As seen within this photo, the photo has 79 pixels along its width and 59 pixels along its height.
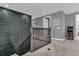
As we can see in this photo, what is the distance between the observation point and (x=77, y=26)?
73.6 inches

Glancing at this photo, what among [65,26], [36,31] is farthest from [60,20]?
[36,31]

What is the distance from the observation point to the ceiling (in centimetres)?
176

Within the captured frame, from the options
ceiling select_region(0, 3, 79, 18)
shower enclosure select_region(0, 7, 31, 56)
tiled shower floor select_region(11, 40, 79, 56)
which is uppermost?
ceiling select_region(0, 3, 79, 18)

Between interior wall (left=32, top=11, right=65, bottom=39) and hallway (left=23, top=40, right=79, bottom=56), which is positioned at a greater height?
interior wall (left=32, top=11, right=65, bottom=39)

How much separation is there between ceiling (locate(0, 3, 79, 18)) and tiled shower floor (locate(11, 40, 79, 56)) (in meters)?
0.67

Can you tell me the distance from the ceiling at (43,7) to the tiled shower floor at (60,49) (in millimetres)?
669

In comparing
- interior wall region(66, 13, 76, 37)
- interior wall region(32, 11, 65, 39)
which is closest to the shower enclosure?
interior wall region(32, 11, 65, 39)

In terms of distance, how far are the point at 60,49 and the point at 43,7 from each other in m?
0.97

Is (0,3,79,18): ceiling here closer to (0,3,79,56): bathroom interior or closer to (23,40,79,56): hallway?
(0,3,79,56): bathroom interior

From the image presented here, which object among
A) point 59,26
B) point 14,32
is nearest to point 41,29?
point 59,26

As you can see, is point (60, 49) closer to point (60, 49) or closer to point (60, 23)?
point (60, 49)

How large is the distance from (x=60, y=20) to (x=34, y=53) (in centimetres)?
90

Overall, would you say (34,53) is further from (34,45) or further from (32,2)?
(32,2)

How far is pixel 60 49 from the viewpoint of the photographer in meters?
1.83
